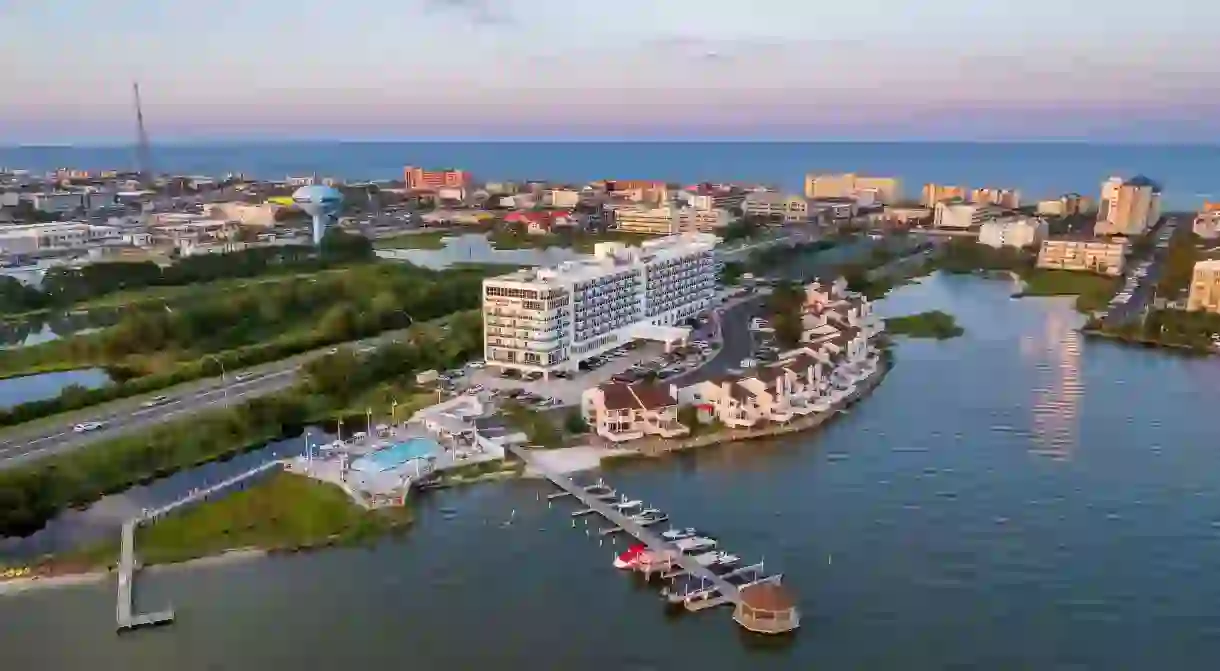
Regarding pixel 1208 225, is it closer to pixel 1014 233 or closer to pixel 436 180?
pixel 1014 233

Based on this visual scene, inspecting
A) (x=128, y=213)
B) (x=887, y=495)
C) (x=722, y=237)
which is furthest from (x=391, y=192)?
(x=887, y=495)

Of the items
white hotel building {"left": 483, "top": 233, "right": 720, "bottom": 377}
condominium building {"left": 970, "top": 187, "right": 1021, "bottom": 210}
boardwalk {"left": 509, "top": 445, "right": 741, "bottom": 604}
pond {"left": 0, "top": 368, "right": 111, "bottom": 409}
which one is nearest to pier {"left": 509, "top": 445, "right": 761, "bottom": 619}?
boardwalk {"left": 509, "top": 445, "right": 741, "bottom": 604}

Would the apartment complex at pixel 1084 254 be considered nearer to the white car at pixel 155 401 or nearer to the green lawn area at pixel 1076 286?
the green lawn area at pixel 1076 286

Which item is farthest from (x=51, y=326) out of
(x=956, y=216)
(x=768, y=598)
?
(x=956, y=216)

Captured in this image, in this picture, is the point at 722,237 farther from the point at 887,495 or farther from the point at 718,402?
the point at 887,495

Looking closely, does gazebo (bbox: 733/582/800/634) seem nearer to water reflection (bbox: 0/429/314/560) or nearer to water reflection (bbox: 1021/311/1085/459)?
water reflection (bbox: 1021/311/1085/459)

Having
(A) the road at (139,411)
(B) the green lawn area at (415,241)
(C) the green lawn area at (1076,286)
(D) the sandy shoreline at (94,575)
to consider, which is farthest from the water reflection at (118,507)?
(B) the green lawn area at (415,241)
